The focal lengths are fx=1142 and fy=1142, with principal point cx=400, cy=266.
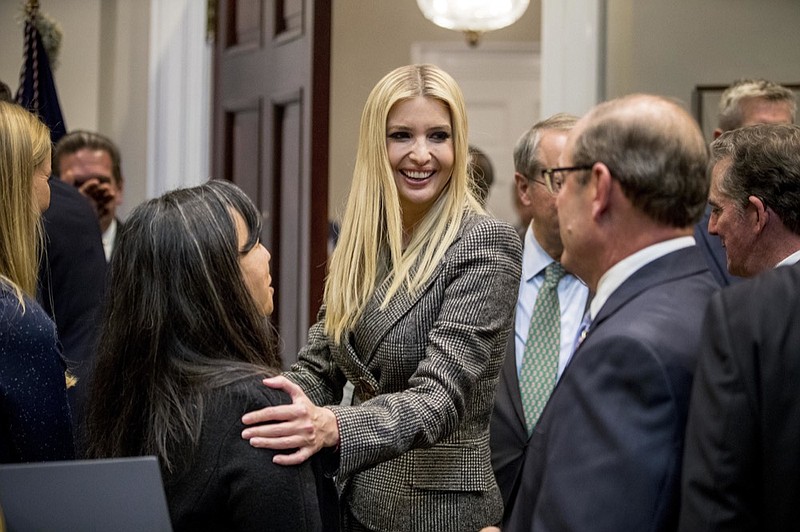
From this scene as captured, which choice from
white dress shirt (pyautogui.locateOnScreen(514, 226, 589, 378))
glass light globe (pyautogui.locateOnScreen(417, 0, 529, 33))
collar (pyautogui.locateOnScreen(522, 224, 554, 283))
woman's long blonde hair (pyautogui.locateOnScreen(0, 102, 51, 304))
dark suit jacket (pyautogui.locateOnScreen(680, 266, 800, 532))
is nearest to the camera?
dark suit jacket (pyautogui.locateOnScreen(680, 266, 800, 532))

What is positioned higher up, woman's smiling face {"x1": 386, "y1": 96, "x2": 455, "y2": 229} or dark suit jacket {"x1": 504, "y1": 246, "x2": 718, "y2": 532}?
woman's smiling face {"x1": 386, "y1": 96, "x2": 455, "y2": 229}

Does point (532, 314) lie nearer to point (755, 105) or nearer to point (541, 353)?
point (541, 353)

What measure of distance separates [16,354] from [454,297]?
776 mm

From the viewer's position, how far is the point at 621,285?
1512 millimetres

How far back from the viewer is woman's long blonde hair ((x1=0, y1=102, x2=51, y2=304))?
1933 mm

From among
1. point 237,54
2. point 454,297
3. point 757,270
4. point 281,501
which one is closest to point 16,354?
point 281,501

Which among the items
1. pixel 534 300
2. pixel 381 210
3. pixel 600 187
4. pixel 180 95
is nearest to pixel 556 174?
pixel 600 187

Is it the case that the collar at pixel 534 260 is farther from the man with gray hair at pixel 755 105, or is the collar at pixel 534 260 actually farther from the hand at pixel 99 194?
the hand at pixel 99 194

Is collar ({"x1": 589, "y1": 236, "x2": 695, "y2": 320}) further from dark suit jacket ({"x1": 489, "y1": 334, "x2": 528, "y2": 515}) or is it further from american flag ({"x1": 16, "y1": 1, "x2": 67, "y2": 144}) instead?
american flag ({"x1": 16, "y1": 1, "x2": 67, "y2": 144})

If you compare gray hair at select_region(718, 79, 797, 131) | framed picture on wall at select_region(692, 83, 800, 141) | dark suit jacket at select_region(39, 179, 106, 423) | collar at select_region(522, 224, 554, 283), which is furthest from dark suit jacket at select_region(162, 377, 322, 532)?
framed picture on wall at select_region(692, 83, 800, 141)

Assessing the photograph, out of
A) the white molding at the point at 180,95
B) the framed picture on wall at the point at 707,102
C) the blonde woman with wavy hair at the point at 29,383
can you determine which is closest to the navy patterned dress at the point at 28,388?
the blonde woman with wavy hair at the point at 29,383

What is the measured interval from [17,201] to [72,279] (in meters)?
1.21

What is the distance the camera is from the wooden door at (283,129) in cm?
379

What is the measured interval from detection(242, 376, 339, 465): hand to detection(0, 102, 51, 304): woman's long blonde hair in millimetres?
525
